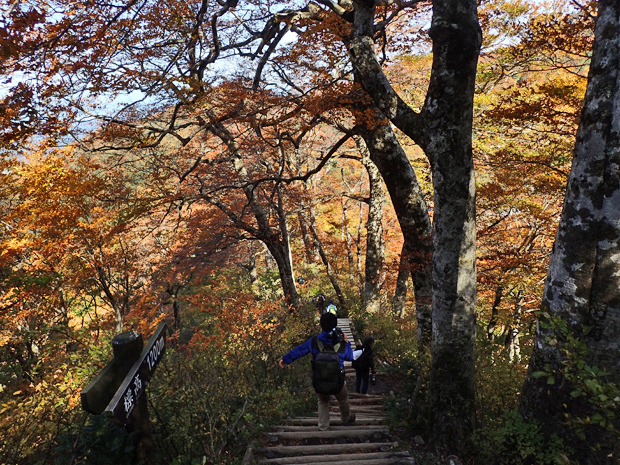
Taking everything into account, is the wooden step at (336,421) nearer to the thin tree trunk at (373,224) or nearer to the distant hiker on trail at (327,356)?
the distant hiker on trail at (327,356)

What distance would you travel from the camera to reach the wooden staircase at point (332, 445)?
12.9 ft

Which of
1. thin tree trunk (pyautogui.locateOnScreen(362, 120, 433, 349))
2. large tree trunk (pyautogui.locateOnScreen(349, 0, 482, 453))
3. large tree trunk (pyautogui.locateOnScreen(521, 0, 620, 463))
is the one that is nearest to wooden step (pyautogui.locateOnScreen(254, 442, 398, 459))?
large tree trunk (pyautogui.locateOnScreen(349, 0, 482, 453))

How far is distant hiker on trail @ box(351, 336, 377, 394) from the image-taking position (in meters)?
7.09

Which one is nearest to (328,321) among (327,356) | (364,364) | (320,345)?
(320,345)

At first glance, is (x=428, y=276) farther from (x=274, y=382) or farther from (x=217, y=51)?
(x=217, y=51)

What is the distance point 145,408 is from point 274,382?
4.22m

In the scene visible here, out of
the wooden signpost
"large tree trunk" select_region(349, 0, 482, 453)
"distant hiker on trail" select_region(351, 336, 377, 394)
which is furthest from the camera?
"distant hiker on trail" select_region(351, 336, 377, 394)

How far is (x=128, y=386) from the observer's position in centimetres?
250

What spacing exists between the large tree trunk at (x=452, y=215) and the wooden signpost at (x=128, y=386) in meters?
3.35

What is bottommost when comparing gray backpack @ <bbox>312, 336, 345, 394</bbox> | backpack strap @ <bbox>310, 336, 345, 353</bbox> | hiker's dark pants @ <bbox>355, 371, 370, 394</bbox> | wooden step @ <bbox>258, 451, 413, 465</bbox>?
hiker's dark pants @ <bbox>355, 371, 370, 394</bbox>

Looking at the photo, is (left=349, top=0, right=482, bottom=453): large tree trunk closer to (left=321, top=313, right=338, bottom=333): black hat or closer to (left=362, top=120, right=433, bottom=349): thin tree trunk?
(left=321, top=313, right=338, bottom=333): black hat

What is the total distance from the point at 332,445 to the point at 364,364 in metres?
3.09

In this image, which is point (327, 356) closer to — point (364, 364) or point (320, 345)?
point (320, 345)

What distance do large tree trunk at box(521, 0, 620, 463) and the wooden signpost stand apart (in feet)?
11.9
